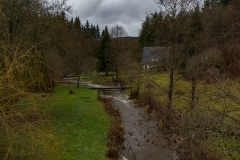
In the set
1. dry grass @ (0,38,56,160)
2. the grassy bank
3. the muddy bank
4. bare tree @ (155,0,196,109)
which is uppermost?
bare tree @ (155,0,196,109)

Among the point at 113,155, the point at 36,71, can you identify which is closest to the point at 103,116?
the point at 113,155

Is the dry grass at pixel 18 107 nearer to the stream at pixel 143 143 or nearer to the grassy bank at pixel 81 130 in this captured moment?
the grassy bank at pixel 81 130

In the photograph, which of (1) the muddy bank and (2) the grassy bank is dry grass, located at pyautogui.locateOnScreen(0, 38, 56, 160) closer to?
(2) the grassy bank

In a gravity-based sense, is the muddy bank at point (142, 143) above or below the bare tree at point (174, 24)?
below

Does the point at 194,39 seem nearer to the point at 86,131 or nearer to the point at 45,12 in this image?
the point at 86,131

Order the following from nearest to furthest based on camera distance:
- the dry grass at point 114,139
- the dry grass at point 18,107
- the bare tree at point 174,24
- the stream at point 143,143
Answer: the dry grass at point 18,107 → the dry grass at point 114,139 → the stream at point 143,143 → the bare tree at point 174,24

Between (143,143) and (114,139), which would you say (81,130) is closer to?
(114,139)

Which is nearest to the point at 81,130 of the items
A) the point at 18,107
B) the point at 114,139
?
the point at 114,139

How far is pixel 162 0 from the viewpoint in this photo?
1130 centimetres

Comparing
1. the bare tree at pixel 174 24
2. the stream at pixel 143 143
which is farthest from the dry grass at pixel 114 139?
the bare tree at pixel 174 24

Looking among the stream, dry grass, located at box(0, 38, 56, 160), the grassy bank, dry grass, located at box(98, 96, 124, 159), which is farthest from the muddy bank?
dry grass, located at box(0, 38, 56, 160)

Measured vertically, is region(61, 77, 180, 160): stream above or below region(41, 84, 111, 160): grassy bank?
below

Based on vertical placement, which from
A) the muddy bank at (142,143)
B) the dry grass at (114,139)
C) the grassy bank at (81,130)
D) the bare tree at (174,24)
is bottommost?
the muddy bank at (142,143)

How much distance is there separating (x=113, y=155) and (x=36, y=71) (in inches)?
200
